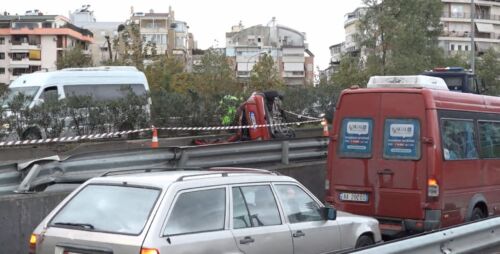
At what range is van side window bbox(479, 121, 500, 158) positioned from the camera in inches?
470

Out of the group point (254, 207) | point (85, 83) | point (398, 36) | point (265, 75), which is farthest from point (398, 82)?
point (265, 75)

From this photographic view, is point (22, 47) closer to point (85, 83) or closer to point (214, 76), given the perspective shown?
point (214, 76)

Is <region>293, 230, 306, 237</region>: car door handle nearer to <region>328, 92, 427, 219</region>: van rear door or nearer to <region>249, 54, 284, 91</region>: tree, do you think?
<region>328, 92, 427, 219</region>: van rear door

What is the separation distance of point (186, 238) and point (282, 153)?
7849mm

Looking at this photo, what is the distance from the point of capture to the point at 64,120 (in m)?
17.1

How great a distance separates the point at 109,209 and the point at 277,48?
128009mm

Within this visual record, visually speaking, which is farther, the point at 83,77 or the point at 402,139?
the point at 83,77

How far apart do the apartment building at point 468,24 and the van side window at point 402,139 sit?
10328cm

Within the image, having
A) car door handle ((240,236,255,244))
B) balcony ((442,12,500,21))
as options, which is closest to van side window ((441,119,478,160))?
car door handle ((240,236,255,244))

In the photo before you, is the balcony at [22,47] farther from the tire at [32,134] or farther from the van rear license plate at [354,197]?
the van rear license plate at [354,197]

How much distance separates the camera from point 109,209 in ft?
20.5

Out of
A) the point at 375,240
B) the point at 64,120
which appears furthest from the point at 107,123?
the point at 375,240

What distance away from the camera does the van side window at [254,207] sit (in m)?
6.68

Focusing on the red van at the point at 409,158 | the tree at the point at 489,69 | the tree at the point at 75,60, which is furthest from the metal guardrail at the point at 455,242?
the tree at the point at 75,60
